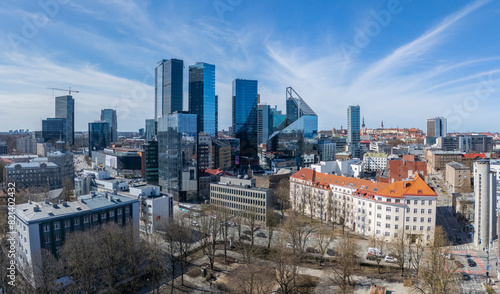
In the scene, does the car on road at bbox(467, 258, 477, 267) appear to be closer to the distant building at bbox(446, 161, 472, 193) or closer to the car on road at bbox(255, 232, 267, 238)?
the car on road at bbox(255, 232, 267, 238)

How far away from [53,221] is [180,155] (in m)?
25.5

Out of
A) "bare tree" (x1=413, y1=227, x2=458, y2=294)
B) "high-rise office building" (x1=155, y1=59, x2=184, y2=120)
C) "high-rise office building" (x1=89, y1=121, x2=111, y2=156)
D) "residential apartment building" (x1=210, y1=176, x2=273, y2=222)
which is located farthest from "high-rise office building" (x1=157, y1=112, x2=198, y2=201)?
"high-rise office building" (x1=89, y1=121, x2=111, y2=156)

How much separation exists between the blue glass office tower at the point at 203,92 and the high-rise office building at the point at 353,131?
53764mm

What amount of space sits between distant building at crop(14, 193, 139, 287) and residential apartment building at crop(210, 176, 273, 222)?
14.8 meters

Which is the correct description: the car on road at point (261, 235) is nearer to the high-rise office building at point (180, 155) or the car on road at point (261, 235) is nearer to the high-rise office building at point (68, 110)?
the high-rise office building at point (180, 155)

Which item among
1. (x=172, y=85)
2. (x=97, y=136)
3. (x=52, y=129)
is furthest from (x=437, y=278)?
(x=52, y=129)

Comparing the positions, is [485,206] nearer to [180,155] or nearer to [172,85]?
[180,155]

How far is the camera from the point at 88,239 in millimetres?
22672

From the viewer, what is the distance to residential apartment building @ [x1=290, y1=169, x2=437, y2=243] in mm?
32500

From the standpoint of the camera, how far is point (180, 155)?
162 ft

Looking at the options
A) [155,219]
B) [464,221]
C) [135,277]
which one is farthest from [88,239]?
[464,221]

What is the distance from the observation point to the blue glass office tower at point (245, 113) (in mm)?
103500

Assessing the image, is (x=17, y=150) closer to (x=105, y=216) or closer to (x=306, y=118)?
(x=306, y=118)

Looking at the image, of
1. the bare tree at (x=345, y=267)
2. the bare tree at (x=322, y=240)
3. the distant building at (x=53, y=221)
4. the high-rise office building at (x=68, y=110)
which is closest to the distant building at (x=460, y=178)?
the bare tree at (x=322, y=240)
